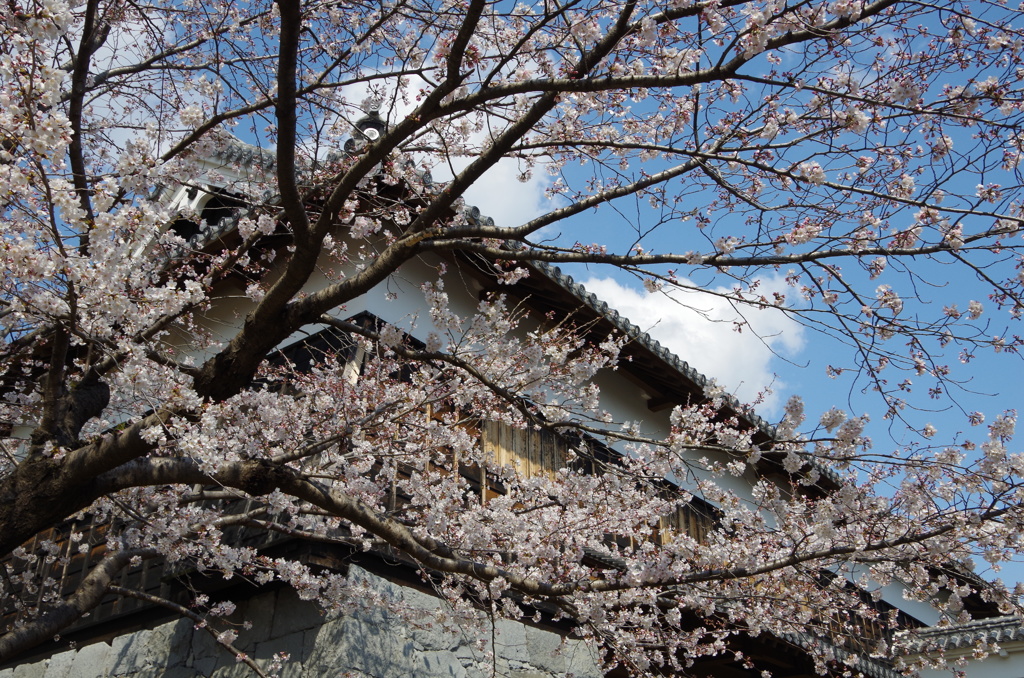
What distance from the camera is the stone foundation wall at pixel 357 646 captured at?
599 centimetres

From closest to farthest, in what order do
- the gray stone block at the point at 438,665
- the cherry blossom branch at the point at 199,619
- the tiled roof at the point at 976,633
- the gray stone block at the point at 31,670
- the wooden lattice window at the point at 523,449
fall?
the cherry blossom branch at the point at 199,619, the gray stone block at the point at 438,665, the wooden lattice window at the point at 523,449, the gray stone block at the point at 31,670, the tiled roof at the point at 976,633

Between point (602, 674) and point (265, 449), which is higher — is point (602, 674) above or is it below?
below

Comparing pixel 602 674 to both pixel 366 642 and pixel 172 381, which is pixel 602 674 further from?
pixel 172 381

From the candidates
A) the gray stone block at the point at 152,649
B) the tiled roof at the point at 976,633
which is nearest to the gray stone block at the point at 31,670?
the gray stone block at the point at 152,649

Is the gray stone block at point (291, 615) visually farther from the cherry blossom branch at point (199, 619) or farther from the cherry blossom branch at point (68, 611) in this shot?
the cherry blossom branch at point (68, 611)

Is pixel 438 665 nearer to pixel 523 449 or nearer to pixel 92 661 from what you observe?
pixel 523 449

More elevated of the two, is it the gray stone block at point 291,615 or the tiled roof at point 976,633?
the tiled roof at point 976,633

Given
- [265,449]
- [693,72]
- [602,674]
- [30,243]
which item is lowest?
[602,674]

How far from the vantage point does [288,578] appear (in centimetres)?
601

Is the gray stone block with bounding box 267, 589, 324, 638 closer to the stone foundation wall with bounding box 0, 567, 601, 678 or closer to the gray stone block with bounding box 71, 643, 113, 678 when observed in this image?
the stone foundation wall with bounding box 0, 567, 601, 678

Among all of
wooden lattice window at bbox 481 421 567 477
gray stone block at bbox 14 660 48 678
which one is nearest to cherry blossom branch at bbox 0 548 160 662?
gray stone block at bbox 14 660 48 678

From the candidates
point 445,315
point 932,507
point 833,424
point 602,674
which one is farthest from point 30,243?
point 602,674

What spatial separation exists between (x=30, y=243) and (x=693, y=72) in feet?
10.1

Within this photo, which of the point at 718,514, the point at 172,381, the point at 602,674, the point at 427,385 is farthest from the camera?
the point at 718,514
